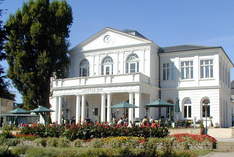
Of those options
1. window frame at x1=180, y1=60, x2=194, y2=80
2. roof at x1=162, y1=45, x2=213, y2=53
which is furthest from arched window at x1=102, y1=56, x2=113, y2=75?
window frame at x1=180, y1=60, x2=194, y2=80

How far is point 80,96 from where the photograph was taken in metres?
40.0

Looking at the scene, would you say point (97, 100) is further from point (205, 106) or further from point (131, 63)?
point (205, 106)

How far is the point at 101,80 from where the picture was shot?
38.4 meters

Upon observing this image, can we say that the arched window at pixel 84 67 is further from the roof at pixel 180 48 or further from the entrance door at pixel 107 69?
the roof at pixel 180 48

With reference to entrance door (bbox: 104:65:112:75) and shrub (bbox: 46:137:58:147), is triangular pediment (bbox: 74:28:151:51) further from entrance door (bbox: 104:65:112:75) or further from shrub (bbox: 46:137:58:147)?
shrub (bbox: 46:137:58:147)

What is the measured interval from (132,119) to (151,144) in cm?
1634

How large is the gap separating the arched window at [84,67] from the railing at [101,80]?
2828mm

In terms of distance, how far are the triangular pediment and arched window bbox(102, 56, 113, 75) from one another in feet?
4.76

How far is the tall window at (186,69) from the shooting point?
38.6 metres

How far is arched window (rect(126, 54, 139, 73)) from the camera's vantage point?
3981cm

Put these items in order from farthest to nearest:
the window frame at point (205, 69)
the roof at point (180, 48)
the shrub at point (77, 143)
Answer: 1. the roof at point (180, 48)
2. the window frame at point (205, 69)
3. the shrub at point (77, 143)

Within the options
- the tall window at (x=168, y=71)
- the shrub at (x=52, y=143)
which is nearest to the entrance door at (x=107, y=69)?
the tall window at (x=168, y=71)

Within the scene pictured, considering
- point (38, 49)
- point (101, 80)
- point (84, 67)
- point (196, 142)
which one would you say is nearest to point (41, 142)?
point (196, 142)

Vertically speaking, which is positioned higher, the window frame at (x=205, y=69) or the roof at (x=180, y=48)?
the roof at (x=180, y=48)
